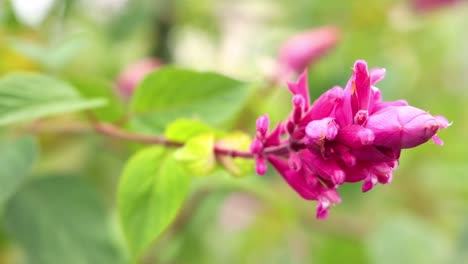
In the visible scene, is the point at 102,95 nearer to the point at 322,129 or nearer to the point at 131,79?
the point at 131,79

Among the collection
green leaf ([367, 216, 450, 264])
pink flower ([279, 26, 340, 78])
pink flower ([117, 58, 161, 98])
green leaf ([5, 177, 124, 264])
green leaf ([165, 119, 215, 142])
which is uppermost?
green leaf ([165, 119, 215, 142])

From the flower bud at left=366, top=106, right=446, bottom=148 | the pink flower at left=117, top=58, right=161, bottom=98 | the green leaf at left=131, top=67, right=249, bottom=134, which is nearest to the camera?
the flower bud at left=366, top=106, right=446, bottom=148

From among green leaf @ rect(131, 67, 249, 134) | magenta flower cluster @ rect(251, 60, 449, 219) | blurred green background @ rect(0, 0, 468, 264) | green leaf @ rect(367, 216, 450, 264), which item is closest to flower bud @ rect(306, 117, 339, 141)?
magenta flower cluster @ rect(251, 60, 449, 219)

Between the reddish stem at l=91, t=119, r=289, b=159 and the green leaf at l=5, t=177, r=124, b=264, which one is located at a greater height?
the reddish stem at l=91, t=119, r=289, b=159

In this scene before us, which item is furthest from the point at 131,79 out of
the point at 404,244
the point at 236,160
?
the point at 404,244

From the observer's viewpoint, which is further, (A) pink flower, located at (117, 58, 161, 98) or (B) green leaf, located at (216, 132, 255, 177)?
(A) pink flower, located at (117, 58, 161, 98)

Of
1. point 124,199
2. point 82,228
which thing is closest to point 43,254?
point 82,228

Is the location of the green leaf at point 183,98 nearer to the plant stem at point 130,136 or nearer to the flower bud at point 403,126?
the plant stem at point 130,136

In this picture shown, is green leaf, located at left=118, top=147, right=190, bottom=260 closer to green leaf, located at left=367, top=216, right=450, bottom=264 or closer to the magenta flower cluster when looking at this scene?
the magenta flower cluster
